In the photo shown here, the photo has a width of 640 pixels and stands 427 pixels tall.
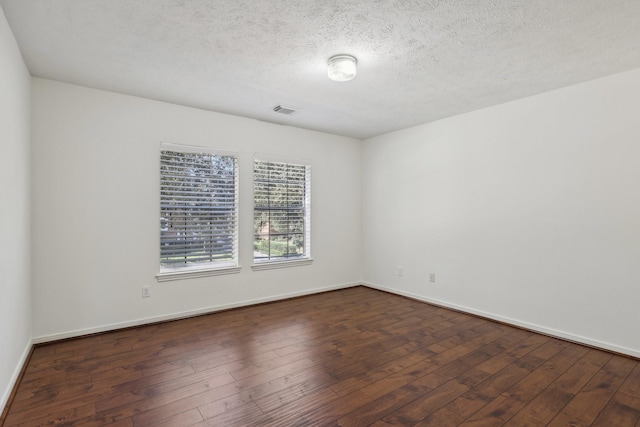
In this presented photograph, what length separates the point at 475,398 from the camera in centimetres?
221

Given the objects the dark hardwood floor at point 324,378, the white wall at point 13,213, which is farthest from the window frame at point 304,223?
the white wall at point 13,213

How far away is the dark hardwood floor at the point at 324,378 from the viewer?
2016mm

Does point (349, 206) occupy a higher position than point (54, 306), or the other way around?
point (349, 206)

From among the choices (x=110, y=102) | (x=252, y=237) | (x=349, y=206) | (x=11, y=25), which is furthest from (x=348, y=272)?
(x=11, y=25)

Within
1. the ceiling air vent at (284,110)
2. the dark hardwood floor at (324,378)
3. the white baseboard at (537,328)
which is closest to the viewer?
the dark hardwood floor at (324,378)

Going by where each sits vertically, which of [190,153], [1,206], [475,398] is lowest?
[475,398]

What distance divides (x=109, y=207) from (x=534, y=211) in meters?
4.54

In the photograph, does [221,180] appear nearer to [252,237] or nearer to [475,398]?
[252,237]

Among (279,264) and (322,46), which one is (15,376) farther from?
(322,46)

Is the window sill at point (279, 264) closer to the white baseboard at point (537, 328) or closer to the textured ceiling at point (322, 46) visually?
the white baseboard at point (537, 328)

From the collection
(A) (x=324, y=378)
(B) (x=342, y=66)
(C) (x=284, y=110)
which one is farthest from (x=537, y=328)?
(C) (x=284, y=110)

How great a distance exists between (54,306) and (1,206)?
1.55 metres

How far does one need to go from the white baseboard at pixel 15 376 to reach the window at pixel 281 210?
238cm

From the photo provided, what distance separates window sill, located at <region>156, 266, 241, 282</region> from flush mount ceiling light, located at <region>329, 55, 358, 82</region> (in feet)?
8.96
